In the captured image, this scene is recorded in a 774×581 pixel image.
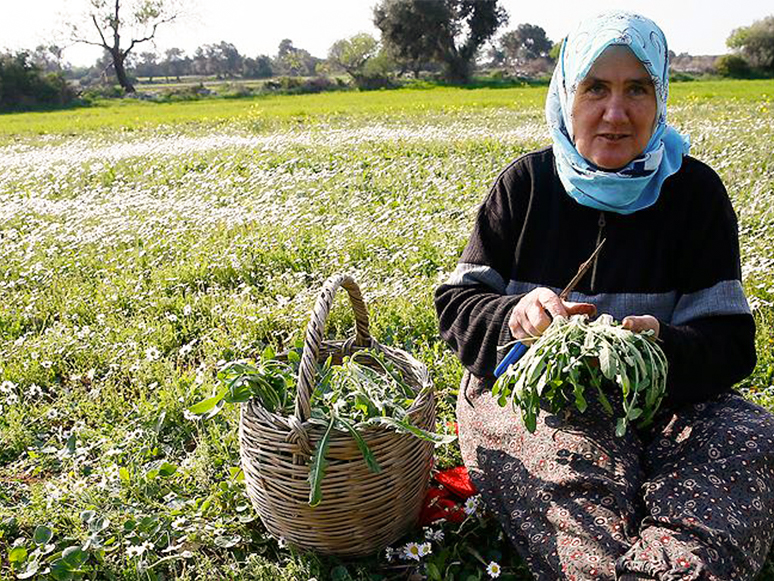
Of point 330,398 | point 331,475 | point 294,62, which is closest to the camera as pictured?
point 331,475

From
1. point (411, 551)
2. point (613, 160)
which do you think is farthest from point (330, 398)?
point (613, 160)

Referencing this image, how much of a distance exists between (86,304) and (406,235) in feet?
7.77

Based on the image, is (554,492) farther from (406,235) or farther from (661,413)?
(406,235)

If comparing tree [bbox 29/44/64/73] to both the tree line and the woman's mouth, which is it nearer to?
the tree line

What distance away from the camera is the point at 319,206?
6.88m

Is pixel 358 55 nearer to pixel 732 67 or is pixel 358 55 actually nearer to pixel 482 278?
pixel 732 67

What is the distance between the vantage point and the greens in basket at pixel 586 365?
2037mm

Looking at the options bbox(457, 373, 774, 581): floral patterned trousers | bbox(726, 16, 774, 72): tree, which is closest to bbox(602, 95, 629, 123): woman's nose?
bbox(457, 373, 774, 581): floral patterned trousers

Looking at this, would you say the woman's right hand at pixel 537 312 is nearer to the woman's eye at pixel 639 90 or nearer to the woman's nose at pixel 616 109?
the woman's nose at pixel 616 109

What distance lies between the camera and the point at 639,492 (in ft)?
7.04

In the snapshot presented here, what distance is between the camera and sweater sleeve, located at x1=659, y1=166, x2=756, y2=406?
2303mm

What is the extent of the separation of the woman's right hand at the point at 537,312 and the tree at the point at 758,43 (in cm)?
4560

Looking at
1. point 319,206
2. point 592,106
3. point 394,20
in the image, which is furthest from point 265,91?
point 592,106

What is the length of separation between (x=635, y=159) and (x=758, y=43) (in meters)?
49.5
